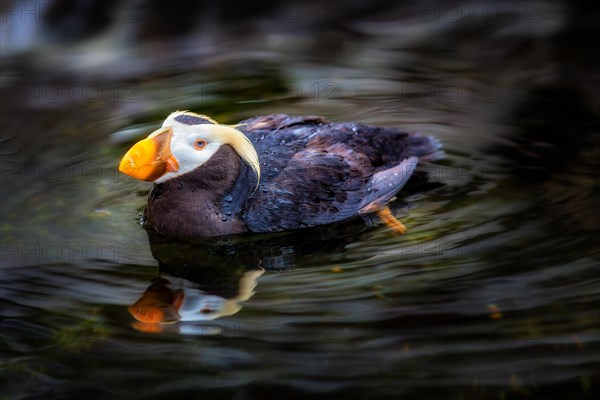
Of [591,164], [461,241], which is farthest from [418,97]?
[461,241]

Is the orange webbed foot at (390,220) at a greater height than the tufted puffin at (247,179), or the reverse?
the tufted puffin at (247,179)

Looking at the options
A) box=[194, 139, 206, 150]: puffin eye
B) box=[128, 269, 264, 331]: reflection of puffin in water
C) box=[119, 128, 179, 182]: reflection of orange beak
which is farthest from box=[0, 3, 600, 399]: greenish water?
box=[194, 139, 206, 150]: puffin eye

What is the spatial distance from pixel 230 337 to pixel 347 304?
0.56m

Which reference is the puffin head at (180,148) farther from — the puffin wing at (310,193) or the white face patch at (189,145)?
the puffin wing at (310,193)

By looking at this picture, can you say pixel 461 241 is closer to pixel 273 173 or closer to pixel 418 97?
pixel 273 173

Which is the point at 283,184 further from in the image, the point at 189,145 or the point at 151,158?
the point at 151,158

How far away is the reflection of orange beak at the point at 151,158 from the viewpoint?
462 centimetres

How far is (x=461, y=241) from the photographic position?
15.0 ft

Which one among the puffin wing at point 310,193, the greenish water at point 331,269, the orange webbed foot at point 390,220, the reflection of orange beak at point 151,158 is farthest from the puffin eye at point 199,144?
the orange webbed foot at point 390,220

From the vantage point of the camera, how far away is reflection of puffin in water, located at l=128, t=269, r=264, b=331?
4098mm

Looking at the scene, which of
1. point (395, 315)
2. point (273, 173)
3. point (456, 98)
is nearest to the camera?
point (395, 315)

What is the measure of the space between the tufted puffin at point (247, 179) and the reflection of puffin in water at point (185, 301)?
0.42 m

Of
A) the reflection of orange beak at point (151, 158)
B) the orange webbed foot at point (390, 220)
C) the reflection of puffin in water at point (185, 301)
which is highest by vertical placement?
the reflection of orange beak at point (151, 158)

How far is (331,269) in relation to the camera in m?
4.44
